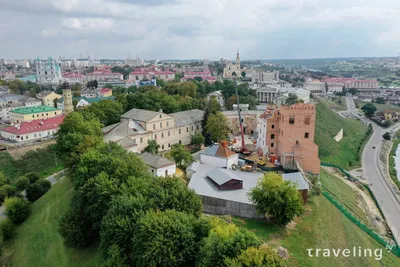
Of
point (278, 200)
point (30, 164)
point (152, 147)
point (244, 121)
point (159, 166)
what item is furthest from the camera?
point (244, 121)

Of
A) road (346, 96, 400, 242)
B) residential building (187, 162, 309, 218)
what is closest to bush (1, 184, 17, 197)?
residential building (187, 162, 309, 218)

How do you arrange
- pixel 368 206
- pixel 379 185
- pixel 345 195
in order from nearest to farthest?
pixel 345 195 < pixel 368 206 < pixel 379 185

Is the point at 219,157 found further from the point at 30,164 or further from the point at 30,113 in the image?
the point at 30,113

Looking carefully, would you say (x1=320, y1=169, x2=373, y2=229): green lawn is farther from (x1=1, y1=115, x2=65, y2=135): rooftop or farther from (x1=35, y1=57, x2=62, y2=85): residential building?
(x1=35, y1=57, x2=62, y2=85): residential building

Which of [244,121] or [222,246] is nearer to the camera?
[222,246]

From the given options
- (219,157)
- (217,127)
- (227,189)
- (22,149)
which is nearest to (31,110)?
(22,149)

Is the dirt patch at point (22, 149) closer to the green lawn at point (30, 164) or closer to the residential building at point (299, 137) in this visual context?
the green lawn at point (30, 164)

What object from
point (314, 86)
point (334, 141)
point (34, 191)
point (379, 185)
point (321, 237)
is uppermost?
point (321, 237)
